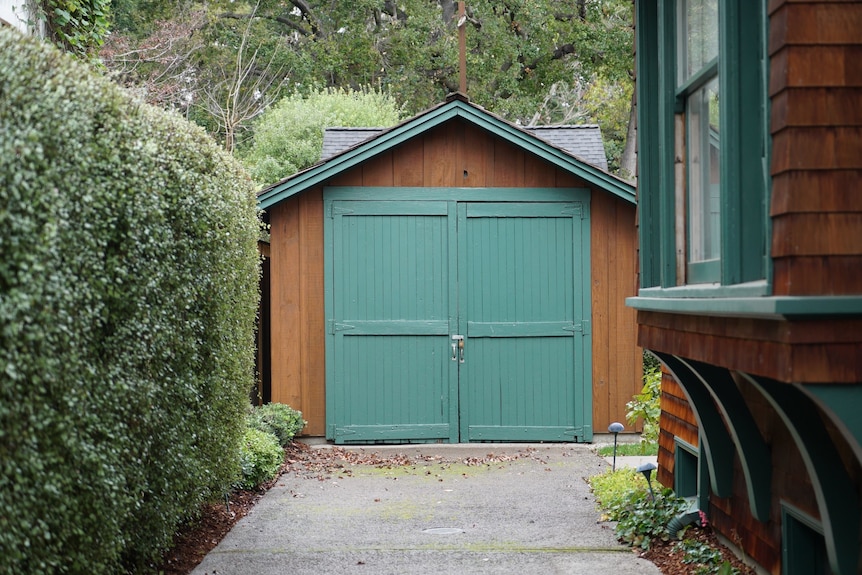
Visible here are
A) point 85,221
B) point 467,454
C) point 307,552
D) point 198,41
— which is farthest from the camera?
point 198,41

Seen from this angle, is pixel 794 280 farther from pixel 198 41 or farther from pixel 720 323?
pixel 198 41

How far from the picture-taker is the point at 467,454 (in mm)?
10680

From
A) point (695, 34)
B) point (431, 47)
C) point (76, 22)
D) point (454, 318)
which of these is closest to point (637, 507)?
point (695, 34)

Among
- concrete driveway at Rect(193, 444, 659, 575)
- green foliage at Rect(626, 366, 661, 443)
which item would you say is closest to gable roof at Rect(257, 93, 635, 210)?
green foliage at Rect(626, 366, 661, 443)

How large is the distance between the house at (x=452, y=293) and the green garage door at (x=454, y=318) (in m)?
0.01

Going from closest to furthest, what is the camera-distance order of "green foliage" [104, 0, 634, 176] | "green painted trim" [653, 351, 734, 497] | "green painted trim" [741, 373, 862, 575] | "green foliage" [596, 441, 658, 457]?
"green painted trim" [741, 373, 862, 575], "green painted trim" [653, 351, 734, 497], "green foliage" [596, 441, 658, 457], "green foliage" [104, 0, 634, 176]

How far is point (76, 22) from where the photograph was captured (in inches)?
377

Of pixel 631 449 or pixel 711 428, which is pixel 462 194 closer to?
pixel 631 449

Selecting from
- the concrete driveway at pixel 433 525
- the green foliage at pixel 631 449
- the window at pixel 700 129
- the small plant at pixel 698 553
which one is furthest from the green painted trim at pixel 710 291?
the green foliage at pixel 631 449

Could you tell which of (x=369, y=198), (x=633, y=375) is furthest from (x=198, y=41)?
(x=633, y=375)

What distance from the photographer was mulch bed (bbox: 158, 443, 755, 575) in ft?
19.6

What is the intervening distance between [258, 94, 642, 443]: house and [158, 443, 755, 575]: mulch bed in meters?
0.68

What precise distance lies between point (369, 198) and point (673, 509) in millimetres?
5580

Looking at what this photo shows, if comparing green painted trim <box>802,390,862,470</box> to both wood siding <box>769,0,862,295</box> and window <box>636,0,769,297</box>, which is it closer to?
wood siding <box>769,0,862,295</box>
